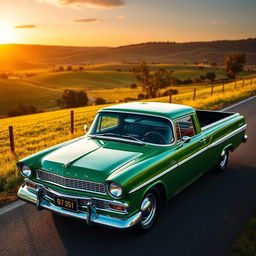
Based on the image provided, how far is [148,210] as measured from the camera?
477 cm

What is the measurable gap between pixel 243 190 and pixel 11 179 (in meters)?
4.77

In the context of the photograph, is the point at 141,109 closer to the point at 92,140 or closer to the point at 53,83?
the point at 92,140

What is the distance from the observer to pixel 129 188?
4125 millimetres

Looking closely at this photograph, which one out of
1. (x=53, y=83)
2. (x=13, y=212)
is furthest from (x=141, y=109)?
(x=53, y=83)

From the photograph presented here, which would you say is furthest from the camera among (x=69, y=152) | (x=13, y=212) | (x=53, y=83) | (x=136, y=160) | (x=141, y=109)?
(x=53, y=83)

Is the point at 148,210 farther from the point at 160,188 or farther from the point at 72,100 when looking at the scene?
the point at 72,100

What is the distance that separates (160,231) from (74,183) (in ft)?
4.95

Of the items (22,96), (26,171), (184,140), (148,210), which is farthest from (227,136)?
(22,96)

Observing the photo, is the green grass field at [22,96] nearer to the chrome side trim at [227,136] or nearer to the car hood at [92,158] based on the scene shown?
the chrome side trim at [227,136]

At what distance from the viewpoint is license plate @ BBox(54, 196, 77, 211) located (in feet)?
14.2

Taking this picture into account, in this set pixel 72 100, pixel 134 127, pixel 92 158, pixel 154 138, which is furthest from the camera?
pixel 72 100

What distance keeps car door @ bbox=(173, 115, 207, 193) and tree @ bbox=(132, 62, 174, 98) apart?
196ft

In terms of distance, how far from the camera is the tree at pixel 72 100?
5519 cm

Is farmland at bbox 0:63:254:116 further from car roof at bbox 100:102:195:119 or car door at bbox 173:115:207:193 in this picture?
car door at bbox 173:115:207:193
